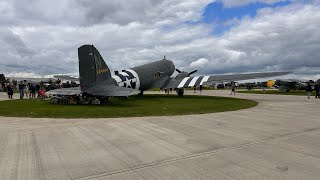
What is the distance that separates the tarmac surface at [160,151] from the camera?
6.00 meters

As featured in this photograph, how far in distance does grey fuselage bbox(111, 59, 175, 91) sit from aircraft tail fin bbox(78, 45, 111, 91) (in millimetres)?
2807

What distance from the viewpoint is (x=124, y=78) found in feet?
89.9

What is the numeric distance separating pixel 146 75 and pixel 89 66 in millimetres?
10494

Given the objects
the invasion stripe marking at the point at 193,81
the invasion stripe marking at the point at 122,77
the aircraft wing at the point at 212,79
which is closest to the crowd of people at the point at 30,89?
the invasion stripe marking at the point at 122,77

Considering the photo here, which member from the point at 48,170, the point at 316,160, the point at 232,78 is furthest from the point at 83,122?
the point at 232,78

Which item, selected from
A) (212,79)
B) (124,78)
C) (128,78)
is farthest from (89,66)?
(212,79)

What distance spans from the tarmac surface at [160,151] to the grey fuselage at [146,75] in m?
15.5

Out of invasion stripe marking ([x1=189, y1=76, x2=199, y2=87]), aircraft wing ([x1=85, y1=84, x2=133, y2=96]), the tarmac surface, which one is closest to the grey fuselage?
aircraft wing ([x1=85, y1=84, x2=133, y2=96])

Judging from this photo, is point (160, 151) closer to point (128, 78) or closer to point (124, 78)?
point (124, 78)

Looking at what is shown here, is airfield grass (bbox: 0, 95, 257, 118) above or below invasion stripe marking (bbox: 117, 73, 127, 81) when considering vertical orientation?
below

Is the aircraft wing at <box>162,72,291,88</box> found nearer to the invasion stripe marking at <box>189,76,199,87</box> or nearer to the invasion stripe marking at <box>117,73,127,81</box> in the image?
the invasion stripe marking at <box>189,76,199,87</box>

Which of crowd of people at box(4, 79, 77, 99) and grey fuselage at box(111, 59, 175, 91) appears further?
crowd of people at box(4, 79, 77, 99)

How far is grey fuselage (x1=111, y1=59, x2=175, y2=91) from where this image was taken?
2762 cm

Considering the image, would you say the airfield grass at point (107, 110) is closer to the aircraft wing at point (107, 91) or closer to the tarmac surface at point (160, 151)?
the aircraft wing at point (107, 91)
